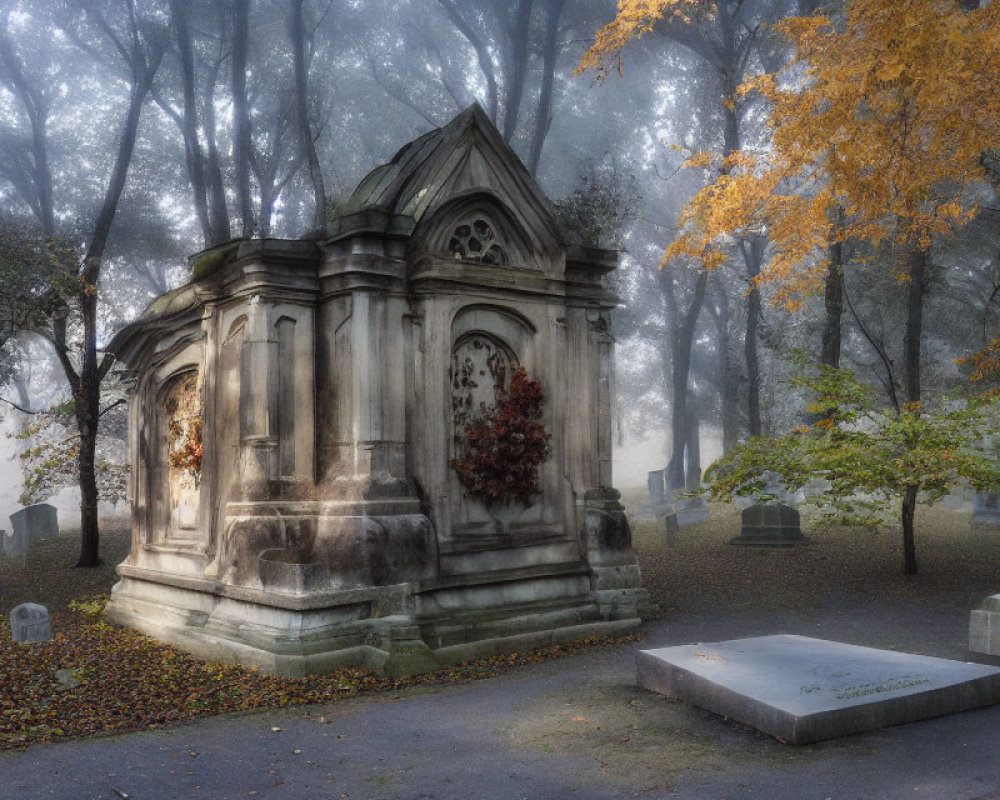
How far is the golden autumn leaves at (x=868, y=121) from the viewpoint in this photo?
31.3ft

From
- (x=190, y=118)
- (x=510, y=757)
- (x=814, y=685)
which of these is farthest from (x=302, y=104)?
(x=814, y=685)

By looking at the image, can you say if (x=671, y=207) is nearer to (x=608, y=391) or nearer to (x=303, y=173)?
(x=303, y=173)

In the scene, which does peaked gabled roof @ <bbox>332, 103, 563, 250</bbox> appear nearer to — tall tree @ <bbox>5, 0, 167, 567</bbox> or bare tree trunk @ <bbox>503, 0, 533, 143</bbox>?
tall tree @ <bbox>5, 0, 167, 567</bbox>

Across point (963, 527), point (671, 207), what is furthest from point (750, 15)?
point (963, 527)

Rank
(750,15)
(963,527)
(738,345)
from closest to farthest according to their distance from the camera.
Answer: (963,527) < (750,15) < (738,345)

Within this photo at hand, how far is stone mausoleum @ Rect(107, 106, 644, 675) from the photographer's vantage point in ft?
26.3

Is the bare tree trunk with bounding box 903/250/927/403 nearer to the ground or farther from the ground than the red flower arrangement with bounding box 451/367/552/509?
farther from the ground

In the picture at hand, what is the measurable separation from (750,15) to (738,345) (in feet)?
48.5

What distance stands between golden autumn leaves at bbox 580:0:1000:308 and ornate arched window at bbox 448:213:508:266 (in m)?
4.26

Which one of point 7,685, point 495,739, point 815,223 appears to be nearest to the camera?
point 495,739

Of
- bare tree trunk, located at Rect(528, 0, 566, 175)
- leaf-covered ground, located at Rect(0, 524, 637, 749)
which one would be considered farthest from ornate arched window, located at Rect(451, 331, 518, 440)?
bare tree trunk, located at Rect(528, 0, 566, 175)

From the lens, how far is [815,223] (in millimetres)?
13258

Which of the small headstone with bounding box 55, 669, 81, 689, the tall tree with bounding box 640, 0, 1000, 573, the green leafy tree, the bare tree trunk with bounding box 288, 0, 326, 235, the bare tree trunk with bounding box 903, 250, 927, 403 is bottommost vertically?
the small headstone with bounding box 55, 669, 81, 689

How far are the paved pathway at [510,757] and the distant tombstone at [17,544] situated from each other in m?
14.5
